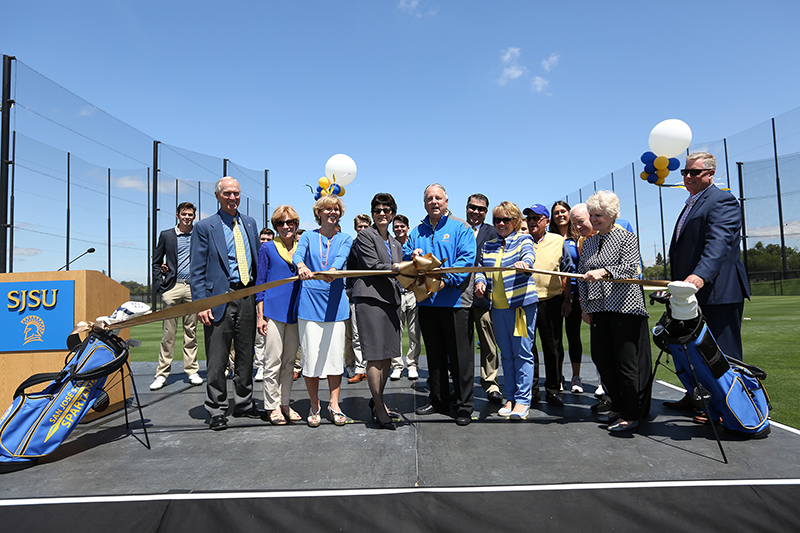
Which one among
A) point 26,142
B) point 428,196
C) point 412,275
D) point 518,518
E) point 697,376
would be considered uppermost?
point 26,142

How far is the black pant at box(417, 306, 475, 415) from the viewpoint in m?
3.78

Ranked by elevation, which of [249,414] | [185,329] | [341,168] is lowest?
[249,414]

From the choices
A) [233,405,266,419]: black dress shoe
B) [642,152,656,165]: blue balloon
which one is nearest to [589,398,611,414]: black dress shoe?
[233,405,266,419]: black dress shoe

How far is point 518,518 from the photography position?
219 cm

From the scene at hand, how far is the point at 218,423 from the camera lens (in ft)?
12.0

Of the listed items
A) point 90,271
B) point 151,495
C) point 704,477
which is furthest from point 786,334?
point 90,271

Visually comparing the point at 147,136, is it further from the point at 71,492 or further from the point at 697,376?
the point at 697,376

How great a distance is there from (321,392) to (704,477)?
3.49 metres

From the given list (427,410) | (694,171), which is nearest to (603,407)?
(427,410)

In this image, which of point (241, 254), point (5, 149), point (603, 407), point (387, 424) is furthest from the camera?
point (5, 149)

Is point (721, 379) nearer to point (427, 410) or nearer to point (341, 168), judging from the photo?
point (427, 410)

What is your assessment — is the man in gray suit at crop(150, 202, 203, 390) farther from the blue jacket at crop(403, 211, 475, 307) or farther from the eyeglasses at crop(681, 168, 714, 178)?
the eyeglasses at crop(681, 168, 714, 178)

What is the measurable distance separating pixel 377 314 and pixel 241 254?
1412mm

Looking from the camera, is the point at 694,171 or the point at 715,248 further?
the point at 694,171
